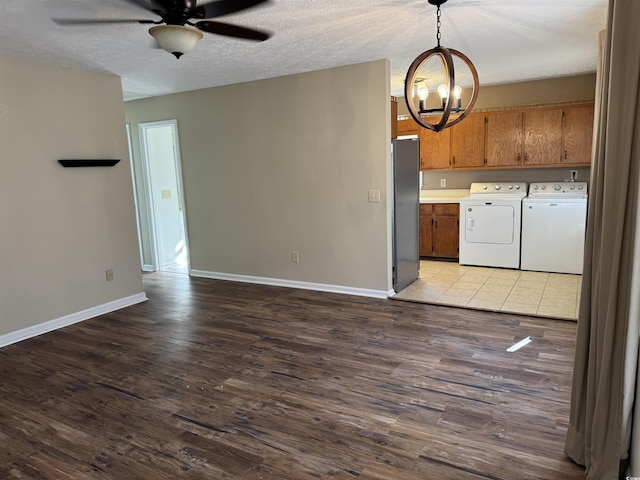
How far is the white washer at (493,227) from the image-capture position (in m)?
5.51

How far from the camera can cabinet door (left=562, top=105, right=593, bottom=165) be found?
5.30 metres

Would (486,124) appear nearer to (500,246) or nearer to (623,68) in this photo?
(500,246)

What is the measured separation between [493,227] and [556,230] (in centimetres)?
72

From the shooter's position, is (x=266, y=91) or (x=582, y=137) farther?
(x=582, y=137)

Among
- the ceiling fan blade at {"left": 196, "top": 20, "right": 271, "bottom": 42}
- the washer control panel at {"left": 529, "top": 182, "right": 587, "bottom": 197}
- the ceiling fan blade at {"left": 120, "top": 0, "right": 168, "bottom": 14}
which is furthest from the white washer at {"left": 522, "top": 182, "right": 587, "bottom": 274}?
the ceiling fan blade at {"left": 120, "top": 0, "right": 168, "bottom": 14}

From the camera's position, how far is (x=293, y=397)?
2654 millimetres

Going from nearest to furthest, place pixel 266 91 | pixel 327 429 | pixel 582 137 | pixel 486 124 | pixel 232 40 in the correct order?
pixel 327 429 → pixel 232 40 → pixel 266 91 → pixel 582 137 → pixel 486 124

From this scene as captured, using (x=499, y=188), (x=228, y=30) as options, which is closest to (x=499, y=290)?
(x=499, y=188)

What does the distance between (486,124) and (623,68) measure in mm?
4521

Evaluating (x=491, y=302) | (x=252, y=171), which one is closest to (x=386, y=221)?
(x=491, y=302)

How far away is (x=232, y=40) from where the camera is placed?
3.37m

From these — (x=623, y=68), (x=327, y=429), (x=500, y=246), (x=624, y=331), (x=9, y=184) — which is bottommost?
(x=327, y=429)

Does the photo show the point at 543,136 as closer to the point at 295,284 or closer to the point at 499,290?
the point at 499,290

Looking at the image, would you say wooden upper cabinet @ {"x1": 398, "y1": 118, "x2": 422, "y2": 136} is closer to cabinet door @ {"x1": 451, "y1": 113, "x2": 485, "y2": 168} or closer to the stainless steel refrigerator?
cabinet door @ {"x1": 451, "y1": 113, "x2": 485, "y2": 168}
